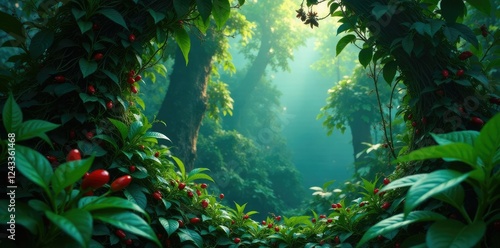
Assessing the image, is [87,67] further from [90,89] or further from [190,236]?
[190,236]

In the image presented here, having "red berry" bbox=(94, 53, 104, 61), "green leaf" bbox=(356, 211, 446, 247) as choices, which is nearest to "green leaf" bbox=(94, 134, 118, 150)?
"red berry" bbox=(94, 53, 104, 61)

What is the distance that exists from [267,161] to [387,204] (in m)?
Result: 14.2

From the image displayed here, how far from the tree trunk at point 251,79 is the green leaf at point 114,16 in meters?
16.3

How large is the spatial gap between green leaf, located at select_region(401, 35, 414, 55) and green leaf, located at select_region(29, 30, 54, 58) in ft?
4.90

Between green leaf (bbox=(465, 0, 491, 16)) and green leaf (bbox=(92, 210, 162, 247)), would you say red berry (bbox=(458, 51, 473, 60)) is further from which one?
green leaf (bbox=(92, 210, 162, 247))

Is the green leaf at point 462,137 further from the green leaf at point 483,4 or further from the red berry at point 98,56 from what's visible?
the red berry at point 98,56

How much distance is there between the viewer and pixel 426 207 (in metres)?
1.37

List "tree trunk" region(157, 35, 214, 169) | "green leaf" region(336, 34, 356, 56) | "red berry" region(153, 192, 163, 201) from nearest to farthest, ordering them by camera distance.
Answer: "red berry" region(153, 192, 163, 201) < "green leaf" region(336, 34, 356, 56) < "tree trunk" region(157, 35, 214, 169)

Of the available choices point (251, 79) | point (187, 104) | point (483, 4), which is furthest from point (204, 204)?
point (251, 79)

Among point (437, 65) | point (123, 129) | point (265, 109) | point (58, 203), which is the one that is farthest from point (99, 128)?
point (265, 109)

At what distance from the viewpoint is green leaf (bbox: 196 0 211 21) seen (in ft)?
5.47

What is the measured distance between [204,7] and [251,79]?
1668 cm

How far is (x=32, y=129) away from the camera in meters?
0.97

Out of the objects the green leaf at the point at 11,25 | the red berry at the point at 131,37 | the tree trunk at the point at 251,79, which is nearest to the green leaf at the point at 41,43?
the green leaf at the point at 11,25
